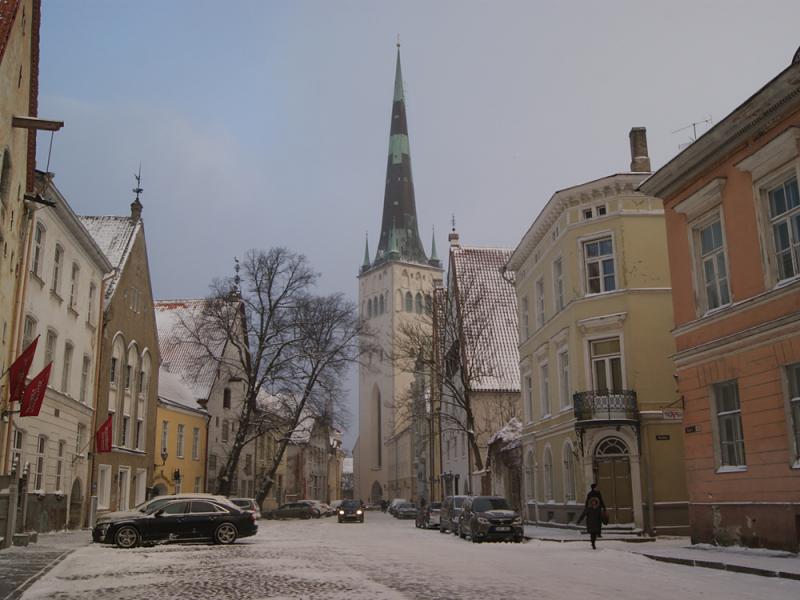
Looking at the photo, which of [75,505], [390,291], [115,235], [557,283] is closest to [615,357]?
[557,283]

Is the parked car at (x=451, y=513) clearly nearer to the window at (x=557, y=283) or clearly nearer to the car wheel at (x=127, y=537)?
the window at (x=557, y=283)

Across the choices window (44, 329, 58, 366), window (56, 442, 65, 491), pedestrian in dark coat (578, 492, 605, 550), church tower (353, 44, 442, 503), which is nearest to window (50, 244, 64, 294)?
window (44, 329, 58, 366)

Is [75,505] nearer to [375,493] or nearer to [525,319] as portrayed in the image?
[525,319]

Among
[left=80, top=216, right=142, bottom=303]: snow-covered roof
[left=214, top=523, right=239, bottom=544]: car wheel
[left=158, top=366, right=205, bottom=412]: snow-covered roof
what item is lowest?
[left=214, top=523, right=239, bottom=544]: car wheel

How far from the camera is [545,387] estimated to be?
3500 centimetres

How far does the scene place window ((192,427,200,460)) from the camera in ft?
171

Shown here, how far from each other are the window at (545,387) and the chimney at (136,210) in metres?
21.1

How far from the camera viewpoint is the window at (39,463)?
91.1 feet

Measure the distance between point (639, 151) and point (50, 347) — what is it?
23.3 metres

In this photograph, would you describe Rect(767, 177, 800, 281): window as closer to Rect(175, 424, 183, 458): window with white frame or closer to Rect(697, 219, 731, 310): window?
Rect(697, 219, 731, 310): window

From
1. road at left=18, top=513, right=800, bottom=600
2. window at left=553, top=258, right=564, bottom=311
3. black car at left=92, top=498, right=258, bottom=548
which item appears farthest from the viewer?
window at left=553, top=258, right=564, bottom=311

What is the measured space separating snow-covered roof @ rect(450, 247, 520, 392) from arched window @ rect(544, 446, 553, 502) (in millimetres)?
12004

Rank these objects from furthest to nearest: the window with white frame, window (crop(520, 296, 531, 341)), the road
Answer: the window with white frame
window (crop(520, 296, 531, 341))
the road

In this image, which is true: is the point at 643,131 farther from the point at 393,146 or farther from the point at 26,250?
the point at 393,146
